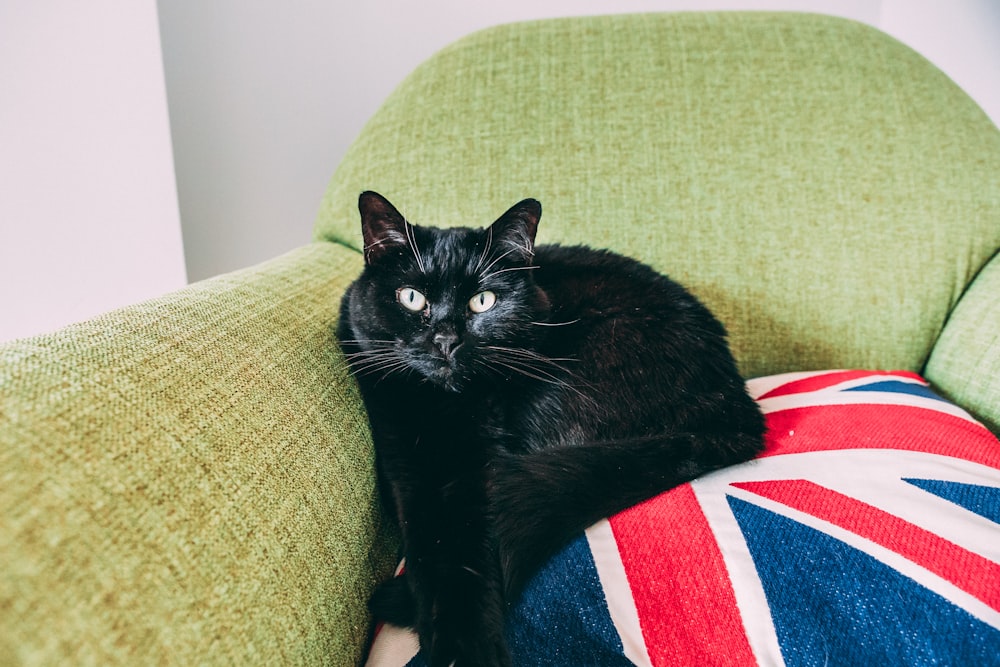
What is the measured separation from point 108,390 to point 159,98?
0.95 meters

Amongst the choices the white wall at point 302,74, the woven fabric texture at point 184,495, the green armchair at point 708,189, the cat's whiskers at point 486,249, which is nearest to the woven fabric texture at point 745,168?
the green armchair at point 708,189

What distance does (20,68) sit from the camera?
970 mm

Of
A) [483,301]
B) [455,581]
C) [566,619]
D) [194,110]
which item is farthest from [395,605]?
[194,110]

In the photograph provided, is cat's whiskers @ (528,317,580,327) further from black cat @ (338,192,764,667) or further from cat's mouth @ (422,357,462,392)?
cat's mouth @ (422,357,462,392)

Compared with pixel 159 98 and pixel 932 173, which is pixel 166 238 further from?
pixel 932 173

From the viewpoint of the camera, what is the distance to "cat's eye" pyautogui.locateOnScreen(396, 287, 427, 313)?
774 millimetres

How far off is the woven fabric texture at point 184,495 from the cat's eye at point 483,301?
0.21 m

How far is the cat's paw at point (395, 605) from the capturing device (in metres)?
0.57

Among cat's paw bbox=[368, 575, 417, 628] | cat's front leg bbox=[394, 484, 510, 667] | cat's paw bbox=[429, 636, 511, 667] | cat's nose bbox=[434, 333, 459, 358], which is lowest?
cat's paw bbox=[368, 575, 417, 628]

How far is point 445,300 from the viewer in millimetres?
771

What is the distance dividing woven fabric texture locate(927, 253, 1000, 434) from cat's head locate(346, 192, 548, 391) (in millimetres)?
649

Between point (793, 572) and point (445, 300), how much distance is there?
0.49m

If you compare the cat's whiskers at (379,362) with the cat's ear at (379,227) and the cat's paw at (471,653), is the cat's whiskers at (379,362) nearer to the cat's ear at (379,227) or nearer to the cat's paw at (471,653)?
the cat's ear at (379,227)

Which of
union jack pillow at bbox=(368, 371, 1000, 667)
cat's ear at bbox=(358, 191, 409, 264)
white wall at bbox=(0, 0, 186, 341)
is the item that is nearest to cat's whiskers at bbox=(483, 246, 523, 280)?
cat's ear at bbox=(358, 191, 409, 264)
